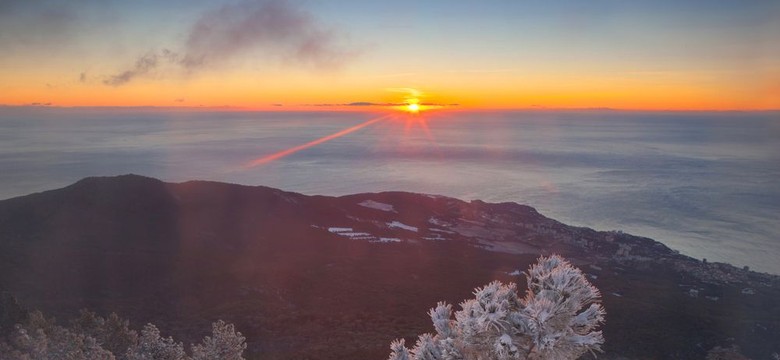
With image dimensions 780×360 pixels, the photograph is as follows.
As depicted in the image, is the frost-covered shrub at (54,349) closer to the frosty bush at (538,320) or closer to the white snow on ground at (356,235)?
the frosty bush at (538,320)

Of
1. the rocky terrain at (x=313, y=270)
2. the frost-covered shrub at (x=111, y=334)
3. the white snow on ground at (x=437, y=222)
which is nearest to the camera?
the frost-covered shrub at (x=111, y=334)

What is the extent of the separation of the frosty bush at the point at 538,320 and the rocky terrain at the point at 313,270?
89.1 feet

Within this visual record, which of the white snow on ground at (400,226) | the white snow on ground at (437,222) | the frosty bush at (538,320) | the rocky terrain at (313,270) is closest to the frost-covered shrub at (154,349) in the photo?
the frosty bush at (538,320)

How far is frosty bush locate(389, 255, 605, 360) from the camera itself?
24.6 feet

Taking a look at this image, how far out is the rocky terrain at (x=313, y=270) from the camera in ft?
129

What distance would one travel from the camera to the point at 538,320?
294 inches

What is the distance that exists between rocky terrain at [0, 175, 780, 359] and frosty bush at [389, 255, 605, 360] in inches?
1070

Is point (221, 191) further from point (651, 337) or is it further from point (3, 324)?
point (651, 337)

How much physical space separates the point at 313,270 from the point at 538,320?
47548 mm

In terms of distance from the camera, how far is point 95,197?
65.3 meters

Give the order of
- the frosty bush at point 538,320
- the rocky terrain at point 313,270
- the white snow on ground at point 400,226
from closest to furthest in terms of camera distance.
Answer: the frosty bush at point 538,320, the rocky terrain at point 313,270, the white snow on ground at point 400,226

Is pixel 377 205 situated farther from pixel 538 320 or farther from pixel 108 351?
pixel 538 320

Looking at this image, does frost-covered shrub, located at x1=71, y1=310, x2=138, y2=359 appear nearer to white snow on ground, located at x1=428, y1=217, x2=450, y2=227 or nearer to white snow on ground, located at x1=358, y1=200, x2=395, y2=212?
white snow on ground, located at x1=428, y1=217, x2=450, y2=227

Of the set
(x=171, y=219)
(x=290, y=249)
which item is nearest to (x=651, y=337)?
(x=290, y=249)
